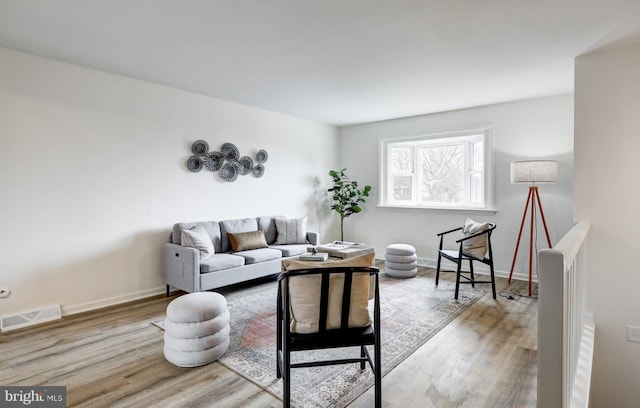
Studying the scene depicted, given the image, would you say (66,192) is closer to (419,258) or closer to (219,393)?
(219,393)

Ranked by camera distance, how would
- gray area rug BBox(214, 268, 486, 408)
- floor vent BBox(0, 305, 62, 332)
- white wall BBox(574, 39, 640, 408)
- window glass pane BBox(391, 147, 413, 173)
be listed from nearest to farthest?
gray area rug BBox(214, 268, 486, 408) < white wall BBox(574, 39, 640, 408) < floor vent BBox(0, 305, 62, 332) < window glass pane BBox(391, 147, 413, 173)

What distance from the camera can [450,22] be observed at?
256 cm

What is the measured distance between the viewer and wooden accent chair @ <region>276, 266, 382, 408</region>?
184 cm

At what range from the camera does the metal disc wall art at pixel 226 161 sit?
4523 mm

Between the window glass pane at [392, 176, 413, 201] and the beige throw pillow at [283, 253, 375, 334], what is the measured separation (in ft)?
14.3

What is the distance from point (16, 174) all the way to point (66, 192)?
42 centimetres

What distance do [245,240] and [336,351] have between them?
2.29 metres

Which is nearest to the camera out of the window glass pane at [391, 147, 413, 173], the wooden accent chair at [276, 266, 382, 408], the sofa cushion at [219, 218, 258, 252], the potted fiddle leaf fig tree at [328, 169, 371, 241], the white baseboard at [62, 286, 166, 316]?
the wooden accent chair at [276, 266, 382, 408]

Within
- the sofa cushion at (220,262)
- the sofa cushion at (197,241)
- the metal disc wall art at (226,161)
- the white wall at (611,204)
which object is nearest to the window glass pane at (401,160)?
the metal disc wall art at (226,161)

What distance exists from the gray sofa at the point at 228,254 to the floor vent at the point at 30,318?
110 cm

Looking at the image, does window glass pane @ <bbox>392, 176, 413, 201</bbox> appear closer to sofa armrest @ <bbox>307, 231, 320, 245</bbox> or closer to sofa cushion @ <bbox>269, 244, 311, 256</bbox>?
sofa armrest @ <bbox>307, 231, 320, 245</bbox>

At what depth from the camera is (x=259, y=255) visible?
4328 millimetres

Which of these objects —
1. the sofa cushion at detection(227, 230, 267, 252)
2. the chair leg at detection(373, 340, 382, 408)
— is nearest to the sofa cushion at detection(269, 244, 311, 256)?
the sofa cushion at detection(227, 230, 267, 252)

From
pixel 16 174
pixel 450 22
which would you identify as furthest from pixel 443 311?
pixel 16 174
